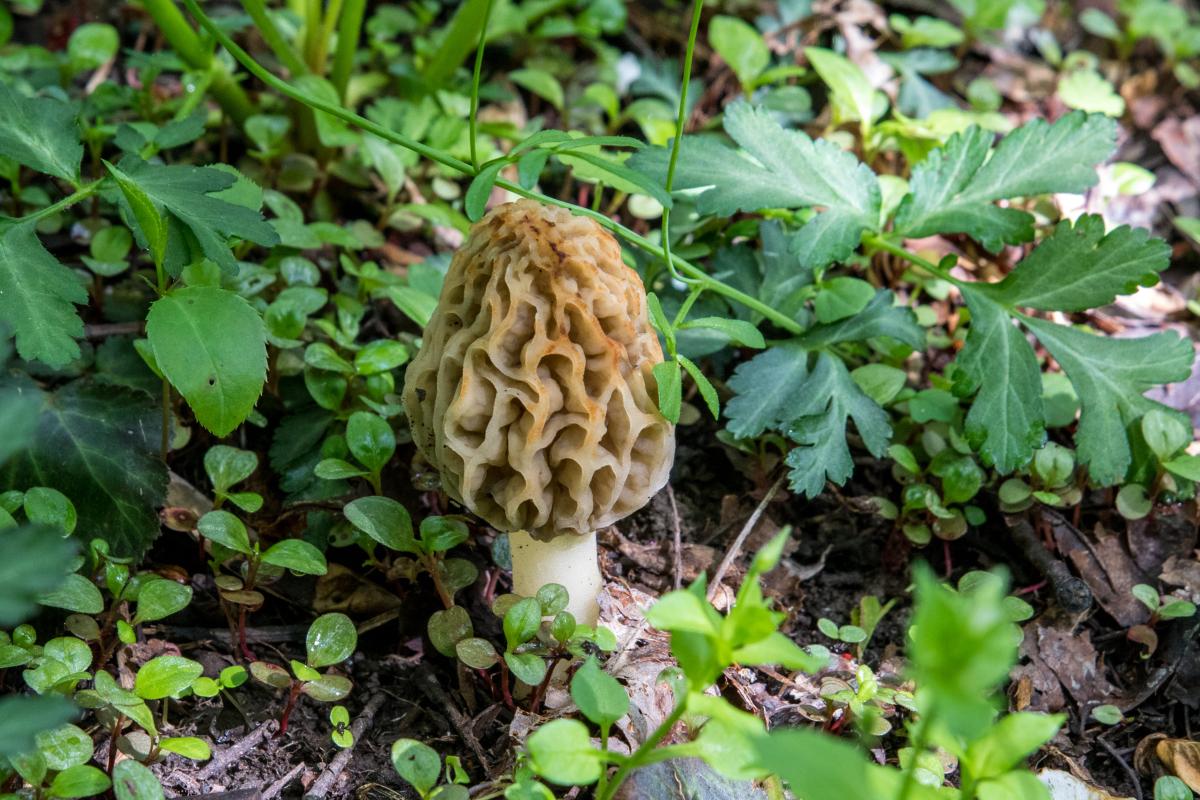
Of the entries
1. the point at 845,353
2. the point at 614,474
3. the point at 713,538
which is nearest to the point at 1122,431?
the point at 845,353

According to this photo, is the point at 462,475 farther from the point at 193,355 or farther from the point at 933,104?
the point at 933,104

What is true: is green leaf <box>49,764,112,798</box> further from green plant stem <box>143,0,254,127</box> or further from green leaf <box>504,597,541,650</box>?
green plant stem <box>143,0,254,127</box>

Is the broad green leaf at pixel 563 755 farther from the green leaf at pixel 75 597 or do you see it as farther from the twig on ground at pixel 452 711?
the green leaf at pixel 75 597

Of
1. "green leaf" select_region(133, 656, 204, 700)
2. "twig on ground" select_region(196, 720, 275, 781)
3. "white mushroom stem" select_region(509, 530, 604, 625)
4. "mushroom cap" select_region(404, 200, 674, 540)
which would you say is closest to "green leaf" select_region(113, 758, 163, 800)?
"green leaf" select_region(133, 656, 204, 700)

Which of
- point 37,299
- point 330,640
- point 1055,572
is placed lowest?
point 1055,572

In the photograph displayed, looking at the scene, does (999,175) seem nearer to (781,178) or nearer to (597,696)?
(781,178)

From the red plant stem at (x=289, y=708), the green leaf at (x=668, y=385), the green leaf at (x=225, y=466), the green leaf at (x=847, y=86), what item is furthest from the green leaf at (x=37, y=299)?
the green leaf at (x=847, y=86)

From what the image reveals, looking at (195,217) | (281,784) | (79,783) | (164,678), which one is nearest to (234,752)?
(281,784)
